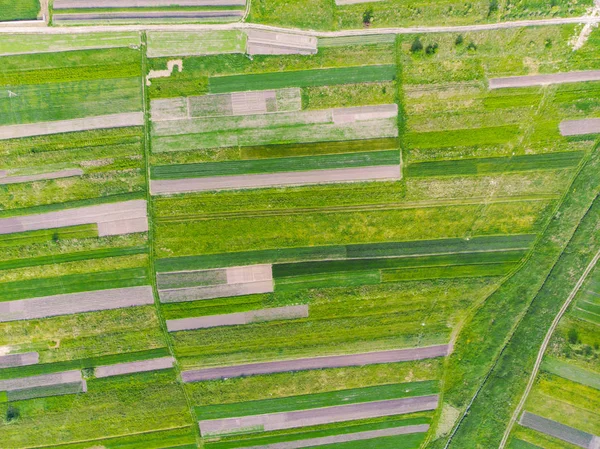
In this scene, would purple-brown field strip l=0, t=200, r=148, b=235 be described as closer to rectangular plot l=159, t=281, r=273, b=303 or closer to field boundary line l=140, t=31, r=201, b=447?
field boundary line l=140, t=31, r=201, b=447

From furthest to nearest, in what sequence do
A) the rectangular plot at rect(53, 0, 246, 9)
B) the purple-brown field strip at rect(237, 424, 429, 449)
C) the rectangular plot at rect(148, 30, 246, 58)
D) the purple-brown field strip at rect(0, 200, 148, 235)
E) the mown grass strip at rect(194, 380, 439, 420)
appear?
the purple-brown field strip at rect(237, 424, 429, 449), the mown grass strip at rect(194, 380, 439, 420), the purple-brown field strip at rect(0, 200, 148, 235), the rectangular plot at rect(148, 30, 246, 58), the rectangular plot at rect(53, 0, 246, 9)

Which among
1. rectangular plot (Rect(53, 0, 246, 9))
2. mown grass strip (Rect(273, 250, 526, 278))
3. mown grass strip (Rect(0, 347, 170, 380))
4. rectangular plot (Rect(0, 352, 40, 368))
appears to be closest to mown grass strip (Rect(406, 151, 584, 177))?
mown grass strip (Rect(273, 250, 526, 278))

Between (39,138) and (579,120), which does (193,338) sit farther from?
(579,120)

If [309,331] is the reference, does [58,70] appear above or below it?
above

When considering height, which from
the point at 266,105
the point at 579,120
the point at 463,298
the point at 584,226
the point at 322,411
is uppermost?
the point at 266,105

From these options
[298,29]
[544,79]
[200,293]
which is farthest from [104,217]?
[544,79]

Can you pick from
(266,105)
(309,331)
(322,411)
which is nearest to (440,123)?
(266,105)
